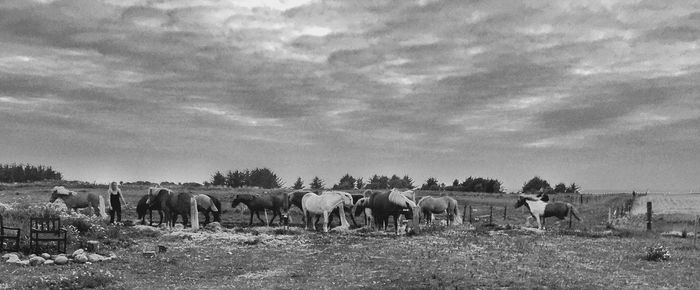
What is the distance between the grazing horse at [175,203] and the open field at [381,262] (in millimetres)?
3346

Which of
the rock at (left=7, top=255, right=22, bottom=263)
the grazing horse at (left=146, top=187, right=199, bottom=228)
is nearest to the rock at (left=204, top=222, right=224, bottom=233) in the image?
the grazing horse at (left=146, top=187, right=199, bottom=228)

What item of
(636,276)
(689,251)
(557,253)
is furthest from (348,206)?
(636,276)

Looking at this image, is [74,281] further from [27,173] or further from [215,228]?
[27,173]

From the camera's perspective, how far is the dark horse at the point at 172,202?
113ft

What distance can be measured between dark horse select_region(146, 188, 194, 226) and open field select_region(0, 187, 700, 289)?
3556mm

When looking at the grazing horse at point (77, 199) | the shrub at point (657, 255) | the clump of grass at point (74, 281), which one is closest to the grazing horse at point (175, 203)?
the grazing horse at point (77, 199)

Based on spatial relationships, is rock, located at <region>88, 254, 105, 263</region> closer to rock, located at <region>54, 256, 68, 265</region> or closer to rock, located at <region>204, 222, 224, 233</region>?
rock, located at <region>54, 256, 68, 265</region>

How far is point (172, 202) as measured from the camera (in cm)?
3456

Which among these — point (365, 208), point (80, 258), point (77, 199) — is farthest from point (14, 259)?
point (365, 208)

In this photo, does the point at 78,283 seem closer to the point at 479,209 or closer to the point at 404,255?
the point at 404,255

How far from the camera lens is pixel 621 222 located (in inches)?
1663

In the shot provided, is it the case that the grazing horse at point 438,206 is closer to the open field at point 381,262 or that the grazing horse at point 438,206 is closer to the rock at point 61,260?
the open field at point 381,262

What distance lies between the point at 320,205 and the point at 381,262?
13.2 meters

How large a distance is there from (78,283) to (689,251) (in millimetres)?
22257
